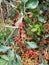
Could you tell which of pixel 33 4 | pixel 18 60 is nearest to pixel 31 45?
pixel 18 60

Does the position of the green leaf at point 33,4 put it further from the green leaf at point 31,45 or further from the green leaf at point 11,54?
the green leaf at point 11,54

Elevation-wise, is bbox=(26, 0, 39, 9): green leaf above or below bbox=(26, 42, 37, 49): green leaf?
above

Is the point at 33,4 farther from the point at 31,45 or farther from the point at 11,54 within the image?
the point at 11,54

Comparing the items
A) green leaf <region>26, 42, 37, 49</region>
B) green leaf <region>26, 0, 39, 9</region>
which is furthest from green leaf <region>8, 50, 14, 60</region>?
green leaf <region>26, 0, 39, 9</region>

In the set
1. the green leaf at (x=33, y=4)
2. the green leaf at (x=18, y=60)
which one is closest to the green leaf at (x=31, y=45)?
the green leaf at (x=18, y=60)

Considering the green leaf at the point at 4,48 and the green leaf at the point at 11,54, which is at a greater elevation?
the green leaf at the point at 4,48

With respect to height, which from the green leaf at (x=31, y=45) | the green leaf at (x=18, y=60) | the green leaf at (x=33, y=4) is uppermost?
the green leaf at (x=33, y=4)

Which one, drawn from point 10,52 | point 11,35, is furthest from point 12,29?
point 10,52

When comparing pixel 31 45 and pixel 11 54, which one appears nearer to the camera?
pixel 11 54

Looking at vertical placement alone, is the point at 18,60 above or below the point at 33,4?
below

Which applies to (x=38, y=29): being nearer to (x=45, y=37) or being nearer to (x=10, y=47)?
(x=45, y=37)

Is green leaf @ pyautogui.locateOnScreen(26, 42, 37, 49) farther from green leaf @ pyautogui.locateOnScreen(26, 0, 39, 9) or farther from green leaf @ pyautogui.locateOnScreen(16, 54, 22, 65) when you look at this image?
green leaf @ pyautogui.locateOnScreen(26, 0, 39, 9)
